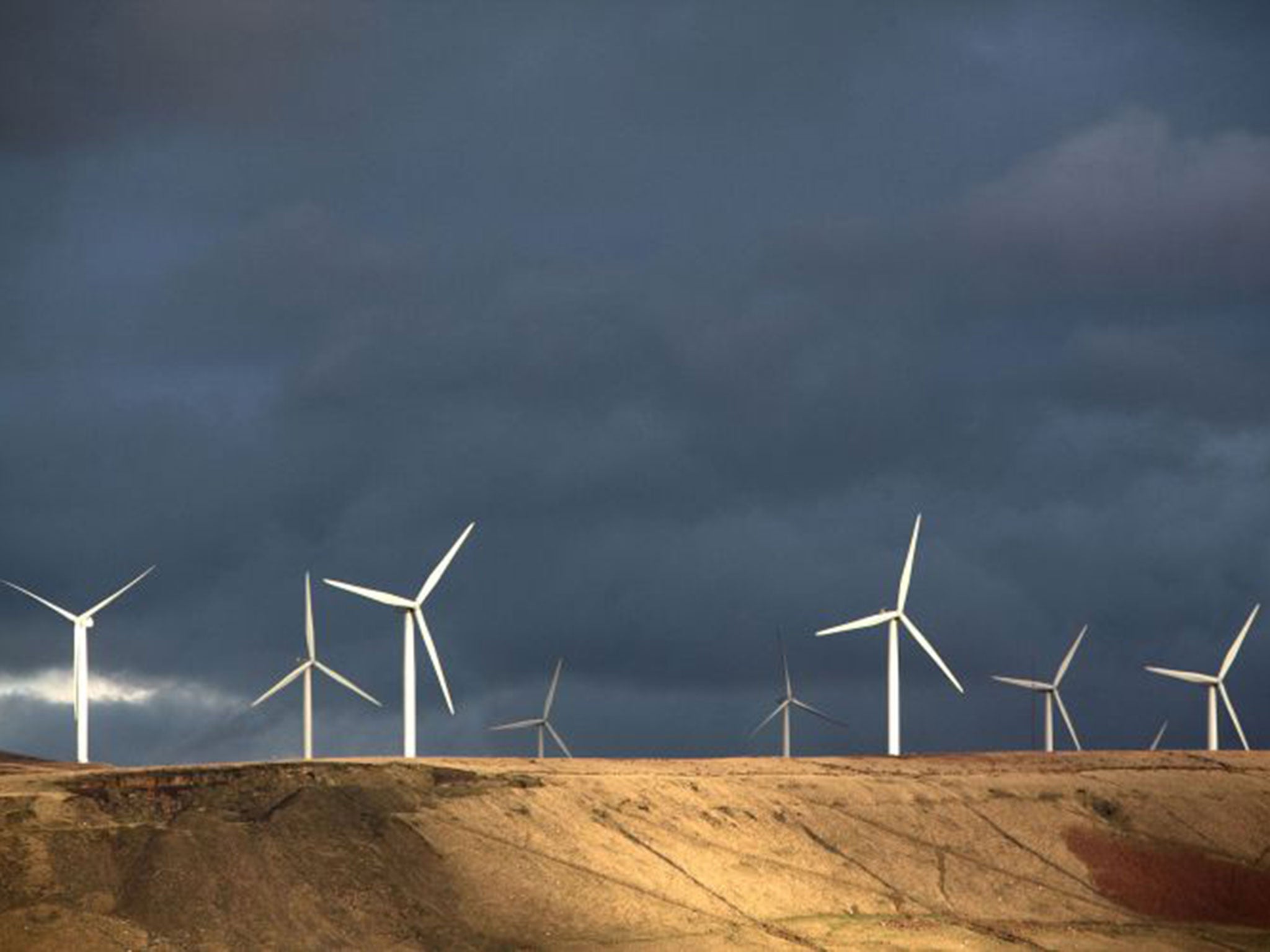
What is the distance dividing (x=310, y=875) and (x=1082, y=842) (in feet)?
167

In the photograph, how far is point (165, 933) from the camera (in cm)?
9825

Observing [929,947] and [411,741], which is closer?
[929,947]

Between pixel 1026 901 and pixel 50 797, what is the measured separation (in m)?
51.9

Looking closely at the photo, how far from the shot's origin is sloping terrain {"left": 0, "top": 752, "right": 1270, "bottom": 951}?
101750mm

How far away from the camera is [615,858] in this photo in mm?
113625

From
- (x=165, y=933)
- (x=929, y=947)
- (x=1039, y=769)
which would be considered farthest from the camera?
(x=1039, y=769)

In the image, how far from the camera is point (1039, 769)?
151 meters

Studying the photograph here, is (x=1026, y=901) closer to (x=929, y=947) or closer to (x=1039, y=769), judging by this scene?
(x=929, y=947)

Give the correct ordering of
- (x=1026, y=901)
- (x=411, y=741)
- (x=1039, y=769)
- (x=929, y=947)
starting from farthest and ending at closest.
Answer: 1. (x=1039, y=769)
2. (x=411, y=741)
3. (x=1026, y=901)
4. (x=929, y=947)

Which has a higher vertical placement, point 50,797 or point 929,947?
point 50,797

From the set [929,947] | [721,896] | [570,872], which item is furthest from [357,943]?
[929,947]

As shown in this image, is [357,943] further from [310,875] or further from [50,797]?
[50,797]

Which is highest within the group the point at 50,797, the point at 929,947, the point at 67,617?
the point at 67,617

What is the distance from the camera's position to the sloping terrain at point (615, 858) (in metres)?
102
